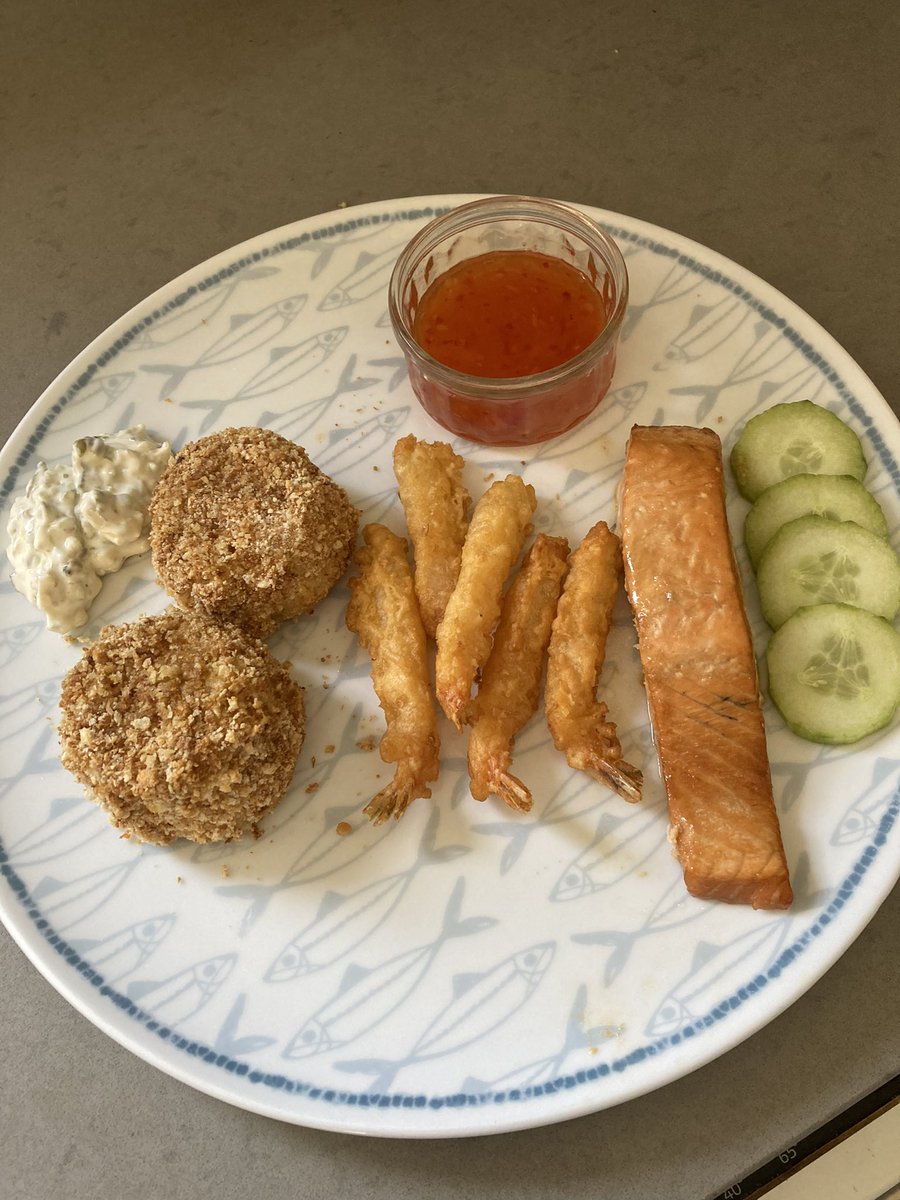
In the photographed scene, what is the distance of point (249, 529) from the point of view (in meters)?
3.52

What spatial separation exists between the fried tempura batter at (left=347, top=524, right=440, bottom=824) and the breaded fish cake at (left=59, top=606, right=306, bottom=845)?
33 cm

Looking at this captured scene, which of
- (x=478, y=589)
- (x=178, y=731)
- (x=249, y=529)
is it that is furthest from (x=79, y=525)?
(x=478, y=589)

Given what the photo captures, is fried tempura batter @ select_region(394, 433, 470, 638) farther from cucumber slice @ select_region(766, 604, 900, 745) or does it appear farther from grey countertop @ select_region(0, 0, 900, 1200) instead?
grey countertop @ select_region(0, 0, 900, 1200)

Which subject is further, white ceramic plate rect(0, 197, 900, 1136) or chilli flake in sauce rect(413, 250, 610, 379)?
chilli flake in sauce rect(413, 250, 610, 379)

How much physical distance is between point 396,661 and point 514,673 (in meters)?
0.40

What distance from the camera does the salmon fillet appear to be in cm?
309

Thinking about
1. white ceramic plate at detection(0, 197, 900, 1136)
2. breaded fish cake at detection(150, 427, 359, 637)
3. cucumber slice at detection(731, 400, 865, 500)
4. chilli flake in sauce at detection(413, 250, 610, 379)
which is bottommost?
white ceramic plate at detection(0, 197, 900, 1136)

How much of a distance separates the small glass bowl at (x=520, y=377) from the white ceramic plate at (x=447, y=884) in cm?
13

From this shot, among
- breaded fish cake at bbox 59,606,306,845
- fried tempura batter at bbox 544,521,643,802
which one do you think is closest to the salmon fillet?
fried tempura batter at bbox 544,521,643,802

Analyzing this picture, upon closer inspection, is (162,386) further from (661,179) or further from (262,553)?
(661,179)

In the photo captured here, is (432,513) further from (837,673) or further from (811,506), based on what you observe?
(837,673)

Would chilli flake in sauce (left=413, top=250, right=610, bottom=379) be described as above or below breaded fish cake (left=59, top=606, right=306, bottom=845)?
above

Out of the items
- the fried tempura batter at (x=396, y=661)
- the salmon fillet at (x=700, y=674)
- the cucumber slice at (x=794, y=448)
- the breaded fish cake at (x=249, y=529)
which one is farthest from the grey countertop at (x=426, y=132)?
the fried tempura batter at (x=396, y=661)

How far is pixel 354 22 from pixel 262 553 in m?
3.52
